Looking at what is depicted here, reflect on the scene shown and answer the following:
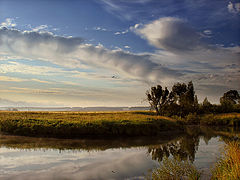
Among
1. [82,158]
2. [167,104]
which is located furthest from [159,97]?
[82,158]

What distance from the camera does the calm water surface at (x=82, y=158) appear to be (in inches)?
423

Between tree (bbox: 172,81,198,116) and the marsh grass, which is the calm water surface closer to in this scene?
the marsh grass

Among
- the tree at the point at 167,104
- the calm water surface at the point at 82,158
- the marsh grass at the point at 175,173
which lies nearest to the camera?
the marsh grass at the point at 175,173

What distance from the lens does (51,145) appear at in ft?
59.1

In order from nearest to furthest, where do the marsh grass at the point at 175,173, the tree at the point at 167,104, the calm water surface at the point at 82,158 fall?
the marsh grass at the point at 175,173 < the calm water surface at the point at 82,158 < the tree at the point at 167,104

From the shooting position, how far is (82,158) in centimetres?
1406

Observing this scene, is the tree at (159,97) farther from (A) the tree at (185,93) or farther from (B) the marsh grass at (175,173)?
(B) the marsh grass at (175,173)

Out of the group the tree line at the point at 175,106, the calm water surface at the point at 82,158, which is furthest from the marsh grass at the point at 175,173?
the tree line at the point at 175,106

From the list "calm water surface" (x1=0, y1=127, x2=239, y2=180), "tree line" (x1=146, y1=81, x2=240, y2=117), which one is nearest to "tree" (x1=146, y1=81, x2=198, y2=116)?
"tree line" (x1=146, y1=81, x2=240, y2=117)

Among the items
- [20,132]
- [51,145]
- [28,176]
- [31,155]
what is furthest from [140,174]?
[20,132]

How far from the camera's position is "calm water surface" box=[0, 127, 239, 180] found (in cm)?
1075

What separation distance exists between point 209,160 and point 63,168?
29.1ft

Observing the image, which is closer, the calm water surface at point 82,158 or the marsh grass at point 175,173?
the marsh grass at point 175,173

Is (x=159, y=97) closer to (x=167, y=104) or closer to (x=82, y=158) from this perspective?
(x=167, y=104)
